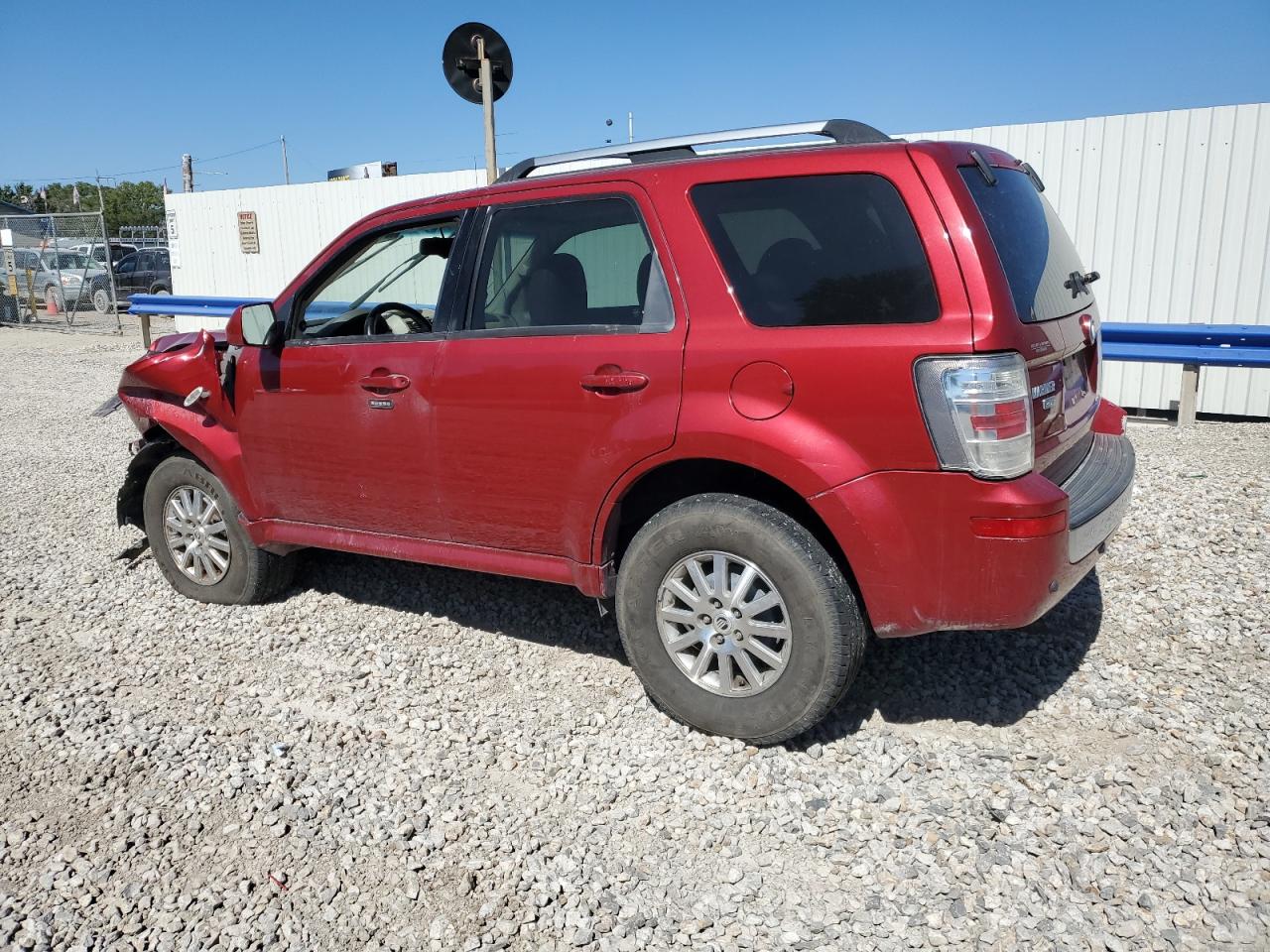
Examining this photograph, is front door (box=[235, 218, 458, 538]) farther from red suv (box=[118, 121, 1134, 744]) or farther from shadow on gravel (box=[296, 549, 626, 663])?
shadow on gravel (box=[296, 549, 626, 663])

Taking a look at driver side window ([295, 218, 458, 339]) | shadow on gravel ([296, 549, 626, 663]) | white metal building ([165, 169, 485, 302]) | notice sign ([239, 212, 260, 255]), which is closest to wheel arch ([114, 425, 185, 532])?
shadow on gravel ([296, 549, 626, 663])

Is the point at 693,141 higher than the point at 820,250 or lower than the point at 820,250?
higher

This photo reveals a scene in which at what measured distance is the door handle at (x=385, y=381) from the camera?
400 cm

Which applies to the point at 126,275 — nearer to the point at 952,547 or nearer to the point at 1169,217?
the point at 1169,217

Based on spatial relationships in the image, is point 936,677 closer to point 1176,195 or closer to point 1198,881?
point 1198,881

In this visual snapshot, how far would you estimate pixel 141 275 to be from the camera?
1011 inches

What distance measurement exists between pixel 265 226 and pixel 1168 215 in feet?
43.6

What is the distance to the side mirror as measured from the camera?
176 inches

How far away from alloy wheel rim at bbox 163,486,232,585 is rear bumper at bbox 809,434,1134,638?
3.21m

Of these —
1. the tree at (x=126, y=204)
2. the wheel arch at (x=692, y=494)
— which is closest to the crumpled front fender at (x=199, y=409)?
the wheel arch at (x=692, y=494)

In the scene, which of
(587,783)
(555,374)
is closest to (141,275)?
(555,374)

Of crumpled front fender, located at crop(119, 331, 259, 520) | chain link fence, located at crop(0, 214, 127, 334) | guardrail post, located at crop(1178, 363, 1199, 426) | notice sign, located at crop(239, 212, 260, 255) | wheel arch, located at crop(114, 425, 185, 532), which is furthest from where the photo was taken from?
chain link fence, located at crop(0, 214, 127, 334)

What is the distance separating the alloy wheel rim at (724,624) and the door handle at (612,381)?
2.08 ft

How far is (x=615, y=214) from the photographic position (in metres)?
3.67
